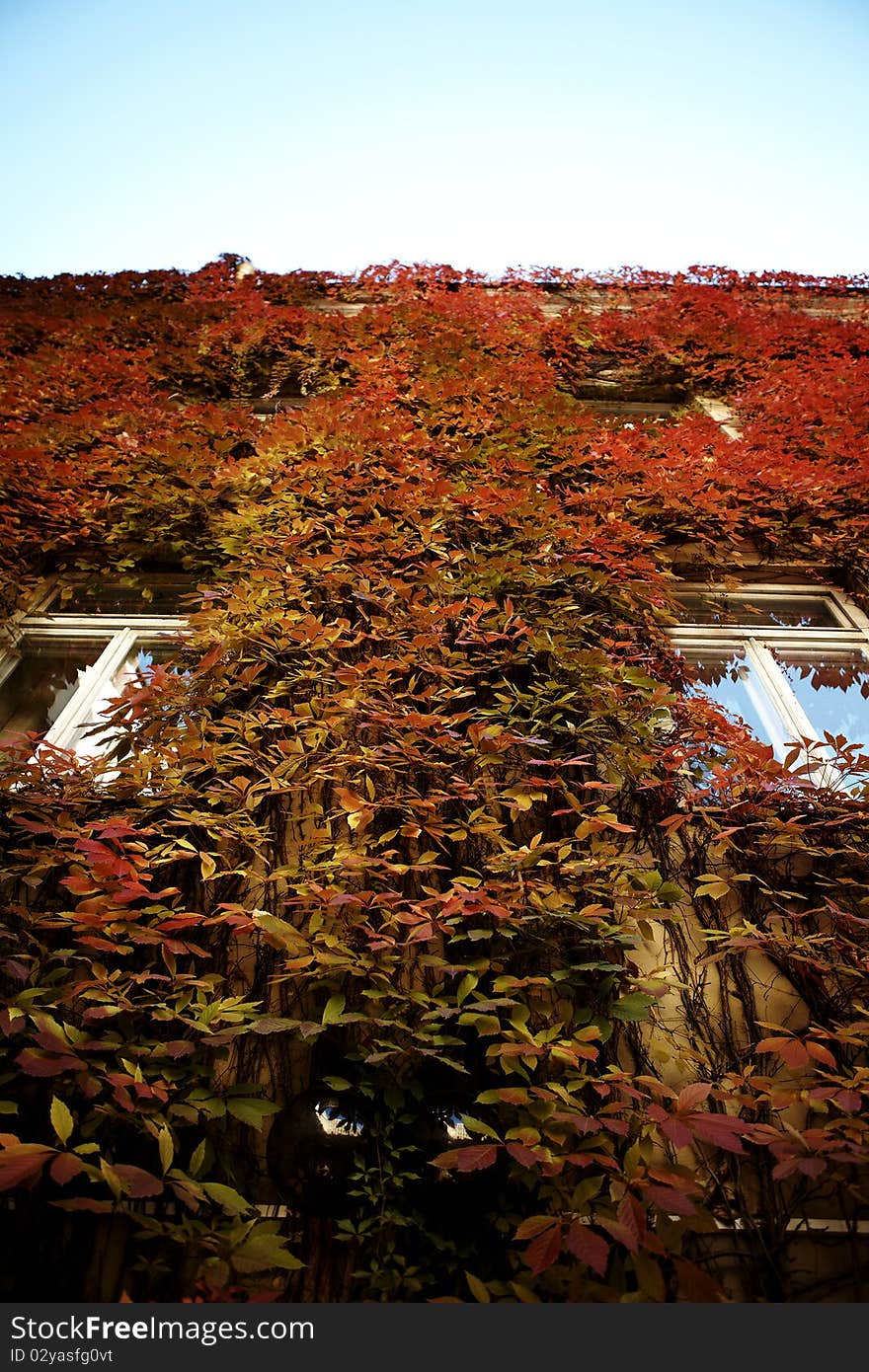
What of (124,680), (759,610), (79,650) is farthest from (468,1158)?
(759,610)

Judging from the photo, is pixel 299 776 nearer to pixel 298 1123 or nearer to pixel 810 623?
pixel 298 1123

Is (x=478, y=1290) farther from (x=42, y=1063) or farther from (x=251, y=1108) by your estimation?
(x=42, y=1063)

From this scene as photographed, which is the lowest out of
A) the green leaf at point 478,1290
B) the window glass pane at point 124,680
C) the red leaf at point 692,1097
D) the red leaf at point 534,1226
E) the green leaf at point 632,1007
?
the green leaf at point 478,1290

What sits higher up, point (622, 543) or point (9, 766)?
point (622, 543)

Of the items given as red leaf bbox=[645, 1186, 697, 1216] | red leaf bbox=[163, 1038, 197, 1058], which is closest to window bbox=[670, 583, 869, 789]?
red leaf bbox=[645, 1186, 697, 1216]

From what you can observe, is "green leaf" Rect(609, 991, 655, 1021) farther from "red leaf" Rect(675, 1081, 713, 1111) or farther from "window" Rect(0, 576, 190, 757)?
"window" Rect(0, 576, 190, 757)

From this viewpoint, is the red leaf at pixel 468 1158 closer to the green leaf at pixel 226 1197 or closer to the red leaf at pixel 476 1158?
the red leaf at pixel 476 1158

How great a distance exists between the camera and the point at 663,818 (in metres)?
2.95

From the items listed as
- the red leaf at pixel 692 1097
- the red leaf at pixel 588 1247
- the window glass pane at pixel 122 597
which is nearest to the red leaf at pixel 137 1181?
the red leaf at pixel 588 1247

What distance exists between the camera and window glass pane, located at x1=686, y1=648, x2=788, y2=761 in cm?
354

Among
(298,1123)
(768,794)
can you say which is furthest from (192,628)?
(768,794)

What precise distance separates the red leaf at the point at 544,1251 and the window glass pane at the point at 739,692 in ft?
7.63

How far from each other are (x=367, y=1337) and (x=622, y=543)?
358cm

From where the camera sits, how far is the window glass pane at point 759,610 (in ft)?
13.9
